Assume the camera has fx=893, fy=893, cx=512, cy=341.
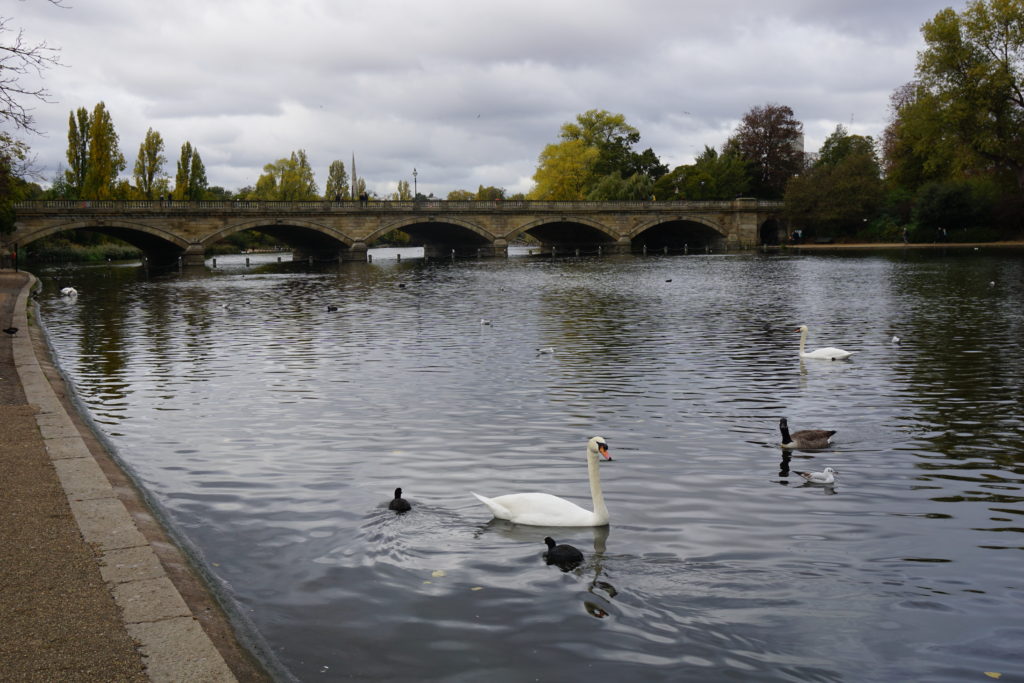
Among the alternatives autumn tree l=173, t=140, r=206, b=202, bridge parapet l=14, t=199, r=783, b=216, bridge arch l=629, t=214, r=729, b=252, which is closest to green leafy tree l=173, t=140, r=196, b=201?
autumn tree l=173, t=140, r=206, b=202

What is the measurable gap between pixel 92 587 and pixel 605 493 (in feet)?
17.2

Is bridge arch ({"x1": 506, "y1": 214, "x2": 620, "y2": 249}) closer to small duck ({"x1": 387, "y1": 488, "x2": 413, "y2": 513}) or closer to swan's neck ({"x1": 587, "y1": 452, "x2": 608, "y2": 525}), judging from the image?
small duck ({"x1": 387, "y1": 488, "x2": 413, "y2": 513})

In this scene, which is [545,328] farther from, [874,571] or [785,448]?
[874,571]

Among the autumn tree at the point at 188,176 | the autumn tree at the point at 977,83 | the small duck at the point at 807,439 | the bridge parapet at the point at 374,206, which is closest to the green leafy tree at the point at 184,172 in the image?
the autumn tree at the point at 188,176

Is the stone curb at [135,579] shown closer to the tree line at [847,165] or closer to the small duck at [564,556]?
the small duck at [564,556]

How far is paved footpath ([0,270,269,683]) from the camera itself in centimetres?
467

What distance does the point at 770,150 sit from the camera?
366 ft

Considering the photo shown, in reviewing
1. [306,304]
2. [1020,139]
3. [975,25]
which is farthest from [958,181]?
[306,304]

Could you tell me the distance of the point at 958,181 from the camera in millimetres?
76000

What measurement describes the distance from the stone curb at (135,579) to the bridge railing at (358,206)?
61.0 meters

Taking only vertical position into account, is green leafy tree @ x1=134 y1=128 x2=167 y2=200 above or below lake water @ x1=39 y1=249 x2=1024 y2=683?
above

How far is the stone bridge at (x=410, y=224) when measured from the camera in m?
66.2

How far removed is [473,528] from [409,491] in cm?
134

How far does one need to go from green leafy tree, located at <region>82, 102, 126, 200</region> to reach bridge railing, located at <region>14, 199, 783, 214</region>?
1514 cm
